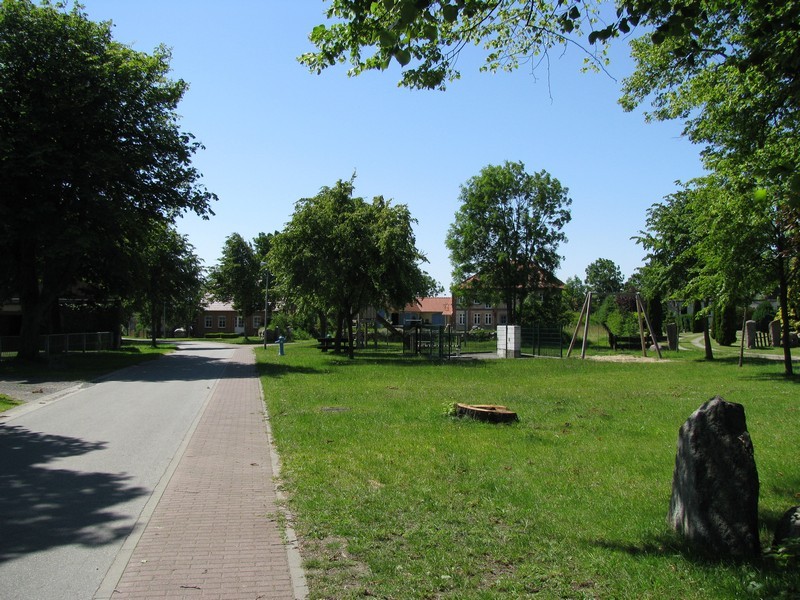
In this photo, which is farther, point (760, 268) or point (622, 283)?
point (622, 283)

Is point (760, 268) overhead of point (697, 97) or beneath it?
beneath

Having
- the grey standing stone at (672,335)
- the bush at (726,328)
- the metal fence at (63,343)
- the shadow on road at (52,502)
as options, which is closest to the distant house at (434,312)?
the bush at (726,328)

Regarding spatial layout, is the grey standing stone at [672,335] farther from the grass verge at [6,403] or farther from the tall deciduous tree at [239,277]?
the tall deciduous tree at [239,277]

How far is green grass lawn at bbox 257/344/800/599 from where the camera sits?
4391mm

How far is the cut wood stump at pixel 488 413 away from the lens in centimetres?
1119

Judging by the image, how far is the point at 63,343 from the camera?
32.8 meters

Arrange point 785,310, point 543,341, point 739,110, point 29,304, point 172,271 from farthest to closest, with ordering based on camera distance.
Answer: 1. point 172,271
2. point 543,341
3. point 29,304
4. point 785,310
5. point 739,110

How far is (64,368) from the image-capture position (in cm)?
2431

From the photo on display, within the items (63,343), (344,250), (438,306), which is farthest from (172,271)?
(438,306)

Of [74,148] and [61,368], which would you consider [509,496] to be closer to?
[61,368]

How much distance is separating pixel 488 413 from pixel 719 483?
21.3 ft

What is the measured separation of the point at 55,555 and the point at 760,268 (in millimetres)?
21845

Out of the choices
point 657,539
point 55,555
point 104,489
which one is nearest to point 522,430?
point 657,539

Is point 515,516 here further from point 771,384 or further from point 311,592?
point 771,384
